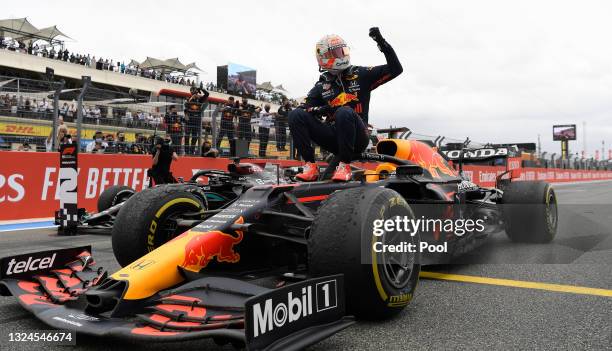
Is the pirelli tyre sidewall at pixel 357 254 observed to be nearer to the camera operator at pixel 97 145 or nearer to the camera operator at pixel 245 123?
the camera operator at pixel 97 145

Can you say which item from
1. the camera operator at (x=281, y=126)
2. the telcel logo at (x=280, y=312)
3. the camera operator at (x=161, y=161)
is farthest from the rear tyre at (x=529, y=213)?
the camera operator at (x=281, y=126)

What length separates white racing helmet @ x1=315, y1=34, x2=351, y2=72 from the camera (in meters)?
4.47

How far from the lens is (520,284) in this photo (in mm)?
3961

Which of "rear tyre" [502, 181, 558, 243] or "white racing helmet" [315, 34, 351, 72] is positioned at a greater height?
"white racing helmet" [315, 34, 351, 72]

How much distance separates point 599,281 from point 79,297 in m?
3.81

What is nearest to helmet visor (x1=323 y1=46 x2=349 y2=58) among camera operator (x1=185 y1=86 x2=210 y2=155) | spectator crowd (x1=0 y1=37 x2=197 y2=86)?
camera operator (x1=185 y1=86 x2=210 y2=155)

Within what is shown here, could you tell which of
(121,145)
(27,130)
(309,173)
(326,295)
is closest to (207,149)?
(121,145)

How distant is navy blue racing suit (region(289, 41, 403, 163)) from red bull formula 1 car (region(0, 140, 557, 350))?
57cm

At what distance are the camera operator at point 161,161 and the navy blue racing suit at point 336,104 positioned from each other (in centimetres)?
535

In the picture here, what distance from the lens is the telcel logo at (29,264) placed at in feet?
10.6

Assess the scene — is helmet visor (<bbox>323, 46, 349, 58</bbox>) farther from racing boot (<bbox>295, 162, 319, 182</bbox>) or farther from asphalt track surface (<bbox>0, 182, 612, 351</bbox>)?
asphalt track surface (<bbox>0, 182, 612, 351</bbox>)

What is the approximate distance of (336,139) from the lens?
457 cm

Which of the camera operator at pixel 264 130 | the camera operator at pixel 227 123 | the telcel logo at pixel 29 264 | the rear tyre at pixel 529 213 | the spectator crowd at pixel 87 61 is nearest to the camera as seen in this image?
the telcel logo at pixel 29 264

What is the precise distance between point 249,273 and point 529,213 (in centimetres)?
400
